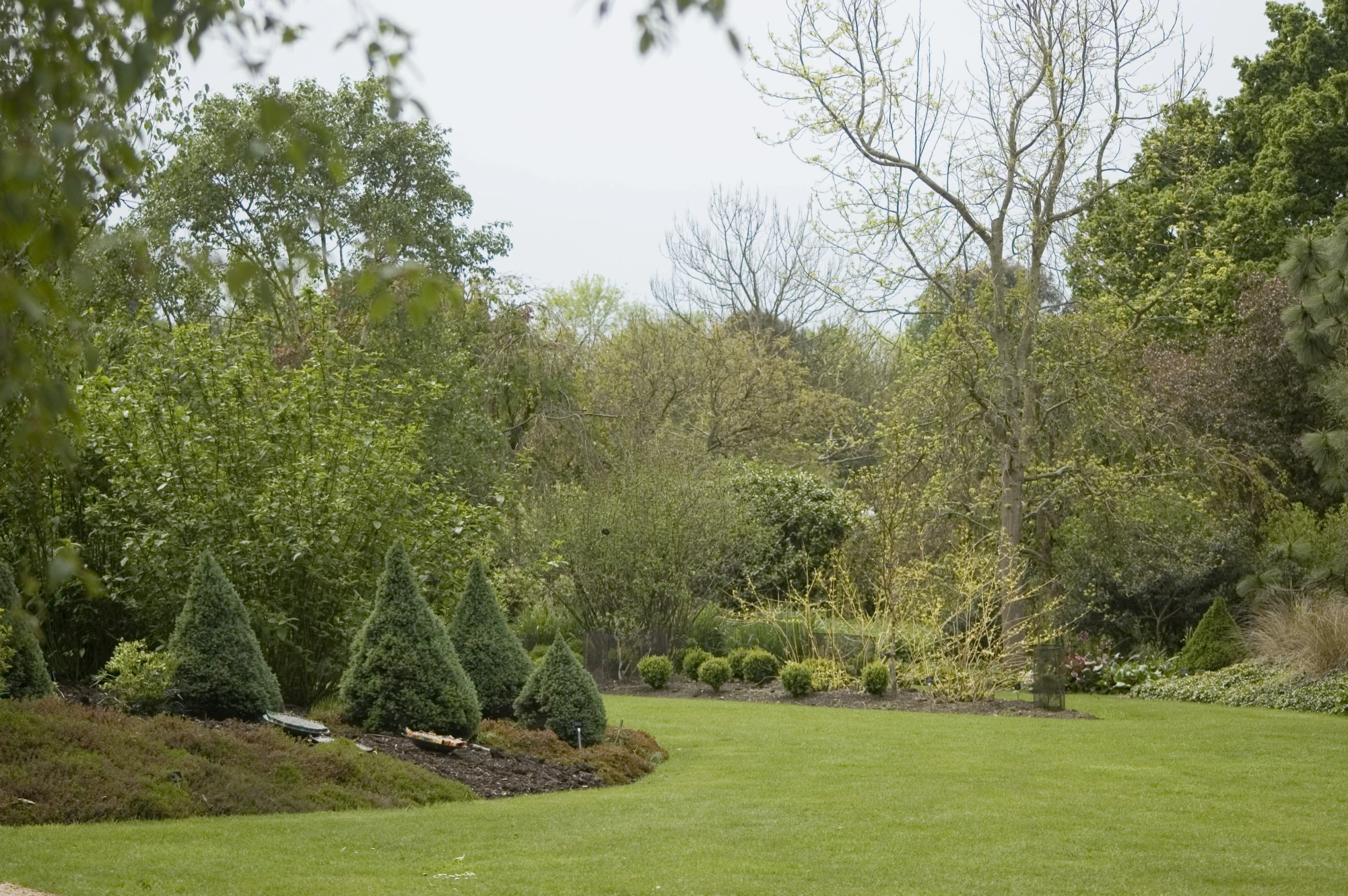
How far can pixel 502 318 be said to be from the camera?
87.0ft

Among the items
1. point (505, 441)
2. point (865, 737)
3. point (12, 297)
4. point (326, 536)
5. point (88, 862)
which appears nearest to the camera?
point (12, 297)

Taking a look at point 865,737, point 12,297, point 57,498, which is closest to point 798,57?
point 865,737

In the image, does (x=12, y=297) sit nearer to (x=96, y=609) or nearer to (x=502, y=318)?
(x=96, y=609)

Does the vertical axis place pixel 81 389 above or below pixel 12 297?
above

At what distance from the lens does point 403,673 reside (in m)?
10.9

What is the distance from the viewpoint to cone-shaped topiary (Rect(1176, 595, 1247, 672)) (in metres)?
19.5

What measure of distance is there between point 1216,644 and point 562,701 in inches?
457

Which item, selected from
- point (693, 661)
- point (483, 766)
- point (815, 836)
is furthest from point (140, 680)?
point (693, 661)

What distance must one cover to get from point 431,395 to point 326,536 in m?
2.54

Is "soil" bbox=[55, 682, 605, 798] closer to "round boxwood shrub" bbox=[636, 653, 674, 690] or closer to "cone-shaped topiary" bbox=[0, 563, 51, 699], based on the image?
"cone-shaped topiary" bbox=[0, 563, 51, 699]

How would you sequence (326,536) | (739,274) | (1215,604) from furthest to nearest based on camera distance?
(739,274), (1215,604), (326,536)

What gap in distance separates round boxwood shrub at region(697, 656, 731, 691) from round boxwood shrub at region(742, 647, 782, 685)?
454 mm

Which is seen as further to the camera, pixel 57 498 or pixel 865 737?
pixel 865 737

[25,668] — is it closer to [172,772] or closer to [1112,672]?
[172,772]
